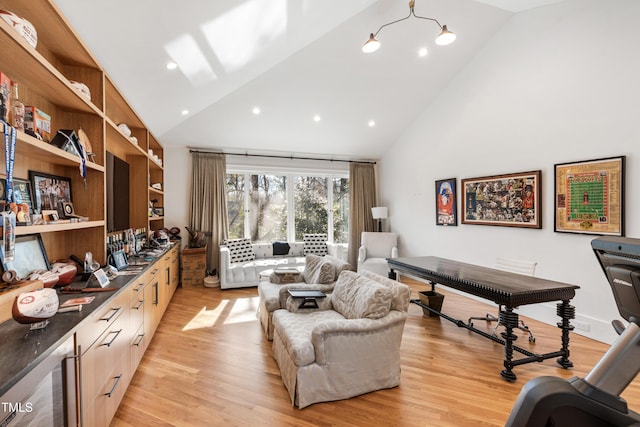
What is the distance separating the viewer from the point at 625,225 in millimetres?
2855

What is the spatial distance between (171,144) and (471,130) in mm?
5162

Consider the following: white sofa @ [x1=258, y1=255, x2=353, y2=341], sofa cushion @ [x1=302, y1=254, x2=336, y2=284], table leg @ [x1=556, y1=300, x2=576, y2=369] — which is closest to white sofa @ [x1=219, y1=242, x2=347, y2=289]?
white sofa @ [x1=258, y1=255, x2=353, y2=341]

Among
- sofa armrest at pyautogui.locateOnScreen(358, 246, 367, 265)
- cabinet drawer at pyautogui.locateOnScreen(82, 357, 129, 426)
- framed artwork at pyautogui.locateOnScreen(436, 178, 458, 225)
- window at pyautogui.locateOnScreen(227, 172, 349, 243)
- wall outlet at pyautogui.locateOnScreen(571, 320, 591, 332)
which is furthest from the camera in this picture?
window at pyautogui.locateOnScreen(227, 172, 349, 243)

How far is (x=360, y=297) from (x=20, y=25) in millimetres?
2545

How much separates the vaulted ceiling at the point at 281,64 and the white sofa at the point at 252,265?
2.05 m

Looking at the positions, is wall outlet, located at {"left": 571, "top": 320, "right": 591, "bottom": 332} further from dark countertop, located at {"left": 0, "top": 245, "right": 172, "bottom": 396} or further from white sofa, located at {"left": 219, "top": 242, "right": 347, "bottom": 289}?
dark countertop, located at {"left": 0, "top": 245, "right": 172, "bottom": 396}

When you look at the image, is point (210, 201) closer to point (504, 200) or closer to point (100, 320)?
point (100, 320)

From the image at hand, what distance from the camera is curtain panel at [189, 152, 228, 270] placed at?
5508mm

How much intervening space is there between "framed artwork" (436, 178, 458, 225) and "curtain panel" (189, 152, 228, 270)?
3.92 metres

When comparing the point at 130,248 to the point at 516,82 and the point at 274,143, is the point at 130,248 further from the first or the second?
the point at 516,82

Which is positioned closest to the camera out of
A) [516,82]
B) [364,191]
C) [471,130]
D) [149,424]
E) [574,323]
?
[149,424]

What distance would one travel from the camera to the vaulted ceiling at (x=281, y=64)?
221 centimetres

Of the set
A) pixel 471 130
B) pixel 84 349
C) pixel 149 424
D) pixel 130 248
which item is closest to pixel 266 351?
pixel 149 424

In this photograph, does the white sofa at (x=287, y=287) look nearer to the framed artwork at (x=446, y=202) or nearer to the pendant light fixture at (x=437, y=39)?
the pendant light fixture at (x=437, y=39)
